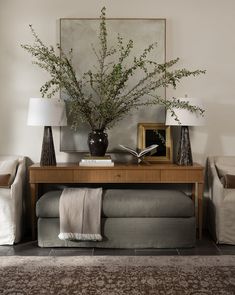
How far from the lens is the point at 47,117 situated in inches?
132

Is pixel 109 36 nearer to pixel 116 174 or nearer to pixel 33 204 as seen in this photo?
pixel 116 174

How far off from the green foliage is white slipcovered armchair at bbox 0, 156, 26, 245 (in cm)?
79

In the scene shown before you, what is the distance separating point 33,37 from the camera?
12.1 ft

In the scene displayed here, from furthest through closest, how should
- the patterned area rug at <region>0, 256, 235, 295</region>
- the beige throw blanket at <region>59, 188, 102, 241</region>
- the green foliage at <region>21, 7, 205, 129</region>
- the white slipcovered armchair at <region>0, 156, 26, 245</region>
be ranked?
the green foliage at <region>21, 7, 205, 129</region> → the white slipcovered armchair at <region>0, 156, 26, 245</region> → the beige throw blanket at <region>59, 188, 102, 241</region> → the patterned area rug at <region>0, 256, 235, 295</region>

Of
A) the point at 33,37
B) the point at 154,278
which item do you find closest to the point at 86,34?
the point at 33,37

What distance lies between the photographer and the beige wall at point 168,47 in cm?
367

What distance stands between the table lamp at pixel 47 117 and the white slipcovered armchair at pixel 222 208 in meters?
1.55

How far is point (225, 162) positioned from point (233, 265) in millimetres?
1223

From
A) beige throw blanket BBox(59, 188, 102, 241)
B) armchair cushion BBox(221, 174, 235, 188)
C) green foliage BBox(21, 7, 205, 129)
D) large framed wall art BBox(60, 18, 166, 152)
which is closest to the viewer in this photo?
beige throw blanket BBox(59, 188, 102, 241)

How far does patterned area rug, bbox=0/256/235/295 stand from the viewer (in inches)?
88.3

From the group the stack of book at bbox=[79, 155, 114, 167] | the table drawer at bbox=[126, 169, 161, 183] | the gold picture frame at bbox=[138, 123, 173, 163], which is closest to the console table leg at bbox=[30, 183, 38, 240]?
the stack of book at bbox=[79, 155, 114, 167]

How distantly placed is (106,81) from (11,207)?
1439 mm

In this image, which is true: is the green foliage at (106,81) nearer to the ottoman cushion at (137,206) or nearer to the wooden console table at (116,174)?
the wooden console table at (116,174)

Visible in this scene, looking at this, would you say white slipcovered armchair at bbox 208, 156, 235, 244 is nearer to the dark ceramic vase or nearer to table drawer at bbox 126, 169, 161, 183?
table drawer at bbox 126, 169, 161, 183
